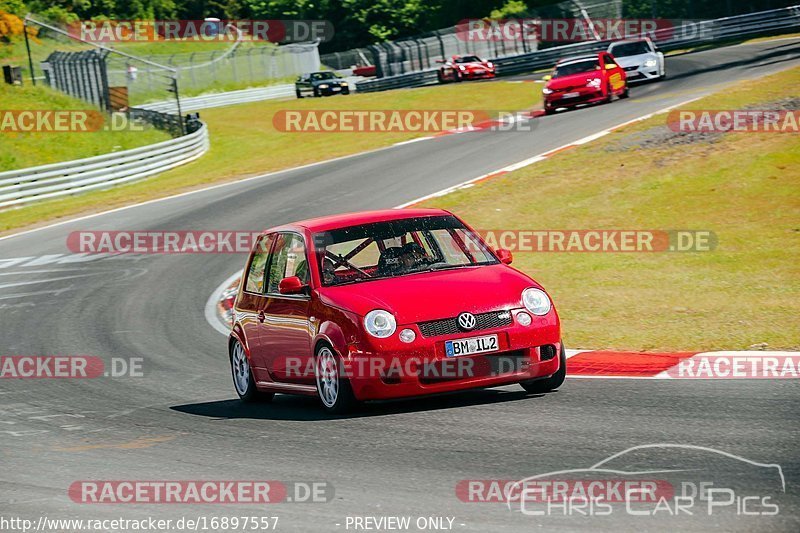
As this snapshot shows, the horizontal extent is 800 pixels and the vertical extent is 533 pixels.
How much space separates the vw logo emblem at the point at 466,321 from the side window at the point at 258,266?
7.92 ft

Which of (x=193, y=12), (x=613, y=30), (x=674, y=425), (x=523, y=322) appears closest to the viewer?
(x=674, y=425)

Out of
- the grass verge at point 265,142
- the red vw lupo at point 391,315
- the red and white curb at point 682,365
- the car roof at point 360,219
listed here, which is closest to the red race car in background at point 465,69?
the grass verge at point 265,142

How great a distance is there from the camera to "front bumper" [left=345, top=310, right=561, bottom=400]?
7914mm

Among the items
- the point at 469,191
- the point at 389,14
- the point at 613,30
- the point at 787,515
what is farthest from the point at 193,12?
the point at 787,515

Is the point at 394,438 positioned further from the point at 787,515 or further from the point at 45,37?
the point at 45,37

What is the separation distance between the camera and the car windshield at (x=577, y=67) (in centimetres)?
3244

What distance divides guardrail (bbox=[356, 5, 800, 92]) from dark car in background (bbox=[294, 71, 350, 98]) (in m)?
2.01

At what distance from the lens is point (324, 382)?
8.50 m

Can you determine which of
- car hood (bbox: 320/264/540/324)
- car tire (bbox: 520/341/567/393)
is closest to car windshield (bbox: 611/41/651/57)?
car hood (bbox: 320/264/540/324)

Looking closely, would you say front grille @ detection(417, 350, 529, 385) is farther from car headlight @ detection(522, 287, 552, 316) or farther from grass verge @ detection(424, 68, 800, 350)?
grass verge @ detection(424, 68, 800, 350)

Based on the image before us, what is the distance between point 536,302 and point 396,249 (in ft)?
4.19

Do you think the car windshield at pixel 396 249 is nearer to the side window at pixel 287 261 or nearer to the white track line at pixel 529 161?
the side window at pixel 287 261

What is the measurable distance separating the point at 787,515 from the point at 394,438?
9.59ft

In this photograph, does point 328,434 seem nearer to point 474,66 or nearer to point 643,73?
point 643,73
